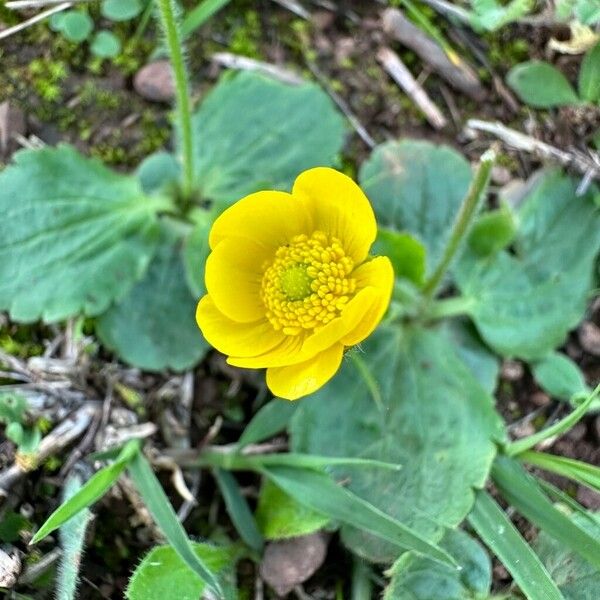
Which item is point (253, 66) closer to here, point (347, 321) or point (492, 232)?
point (492, 232)

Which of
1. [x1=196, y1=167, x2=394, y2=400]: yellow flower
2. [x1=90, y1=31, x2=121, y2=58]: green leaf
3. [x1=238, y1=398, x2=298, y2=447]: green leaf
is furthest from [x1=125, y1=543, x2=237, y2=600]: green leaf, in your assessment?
[x1=90, y1=31, x2=121, y2=58]: green leaf

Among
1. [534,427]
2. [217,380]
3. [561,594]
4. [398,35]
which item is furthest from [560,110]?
[561,594]

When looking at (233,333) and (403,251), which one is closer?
(233,333)

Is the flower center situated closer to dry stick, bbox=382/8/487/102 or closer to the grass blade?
the grass blade

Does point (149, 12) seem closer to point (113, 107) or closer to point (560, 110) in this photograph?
point (113, 107)

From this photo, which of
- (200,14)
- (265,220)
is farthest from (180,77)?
(265,220)

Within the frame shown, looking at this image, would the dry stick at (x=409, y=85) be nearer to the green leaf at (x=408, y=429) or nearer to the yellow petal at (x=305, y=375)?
the green leaf at (x=408, y=429)

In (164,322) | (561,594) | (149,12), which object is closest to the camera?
(561,594)
